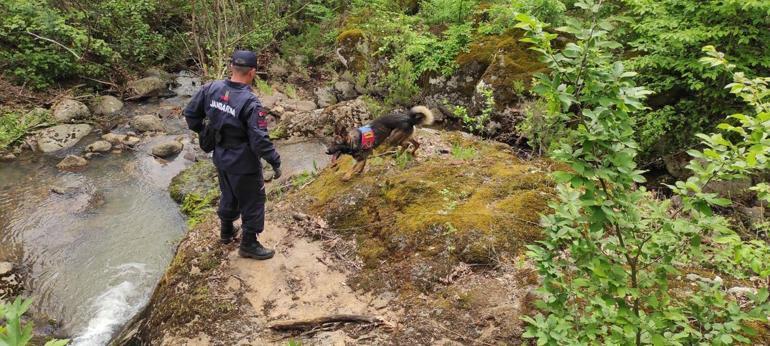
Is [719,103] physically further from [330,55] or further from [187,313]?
[330,55]

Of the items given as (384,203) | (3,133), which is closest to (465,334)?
(384,203)

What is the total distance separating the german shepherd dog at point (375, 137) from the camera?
20.1ft

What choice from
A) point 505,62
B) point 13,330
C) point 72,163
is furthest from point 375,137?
A: point 72,163

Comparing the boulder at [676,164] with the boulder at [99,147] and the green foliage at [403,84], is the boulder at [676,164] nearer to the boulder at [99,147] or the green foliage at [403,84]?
the green foliage at [403,84]

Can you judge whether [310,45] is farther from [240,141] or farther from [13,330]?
[13,330]

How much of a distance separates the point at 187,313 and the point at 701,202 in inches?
174

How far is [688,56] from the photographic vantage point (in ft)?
23.8

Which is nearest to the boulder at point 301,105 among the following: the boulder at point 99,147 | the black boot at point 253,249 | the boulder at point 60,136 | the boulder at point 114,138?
the boulder at point 114,138

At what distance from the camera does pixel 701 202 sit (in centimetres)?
205

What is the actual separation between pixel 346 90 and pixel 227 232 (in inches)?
333

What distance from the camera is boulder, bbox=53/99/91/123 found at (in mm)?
12594

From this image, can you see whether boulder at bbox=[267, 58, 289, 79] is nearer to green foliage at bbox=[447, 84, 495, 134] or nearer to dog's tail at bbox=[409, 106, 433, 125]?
green foliage at bbox=[447, 84, 495, 134]

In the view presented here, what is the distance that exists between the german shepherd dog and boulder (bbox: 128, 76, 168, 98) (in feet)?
35.6

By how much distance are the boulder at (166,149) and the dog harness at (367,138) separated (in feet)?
23.4
